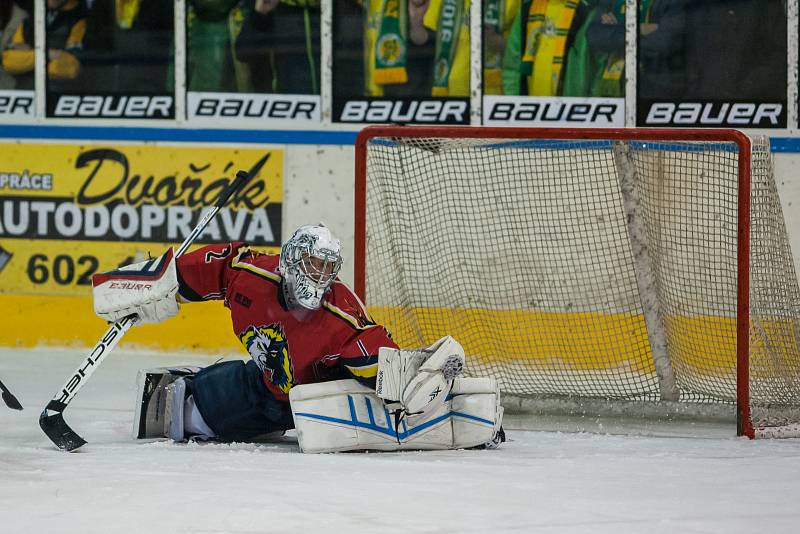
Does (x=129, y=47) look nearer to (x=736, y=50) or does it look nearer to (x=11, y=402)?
(x=11, y=402)

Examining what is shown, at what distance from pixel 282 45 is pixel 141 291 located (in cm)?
253

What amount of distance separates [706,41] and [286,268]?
3007 mm

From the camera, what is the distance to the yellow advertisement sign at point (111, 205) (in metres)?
6.81

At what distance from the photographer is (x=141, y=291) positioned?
460 cm

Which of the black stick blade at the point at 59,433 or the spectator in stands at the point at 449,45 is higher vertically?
the spectator in stands at the point at 449,45

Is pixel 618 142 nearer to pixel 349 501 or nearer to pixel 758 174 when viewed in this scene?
pixel 758 174

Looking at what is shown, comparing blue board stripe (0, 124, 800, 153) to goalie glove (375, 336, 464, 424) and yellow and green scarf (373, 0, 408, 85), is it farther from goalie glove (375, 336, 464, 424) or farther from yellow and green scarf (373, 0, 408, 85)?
goalie glove (375, 336, 464, 424)

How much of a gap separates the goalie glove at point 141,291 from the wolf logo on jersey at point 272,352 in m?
0.31

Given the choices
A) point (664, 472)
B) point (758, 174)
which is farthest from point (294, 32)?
point (664, 472)

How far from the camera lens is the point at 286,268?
4.33 metres

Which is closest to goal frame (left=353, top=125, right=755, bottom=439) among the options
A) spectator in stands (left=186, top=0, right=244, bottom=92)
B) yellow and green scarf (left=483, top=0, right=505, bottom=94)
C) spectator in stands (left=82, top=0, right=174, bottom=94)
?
yellow and green scarf (left=483, top=0, right=505, bottom=94)

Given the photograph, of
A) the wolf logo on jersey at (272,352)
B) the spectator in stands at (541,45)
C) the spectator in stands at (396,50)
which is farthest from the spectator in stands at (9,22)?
the wolf logo on jersey at (272,352)

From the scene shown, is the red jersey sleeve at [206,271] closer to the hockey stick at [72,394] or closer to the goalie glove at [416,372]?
the hockey stick at [72,394]

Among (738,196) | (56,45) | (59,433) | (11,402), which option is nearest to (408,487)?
(59,433)
